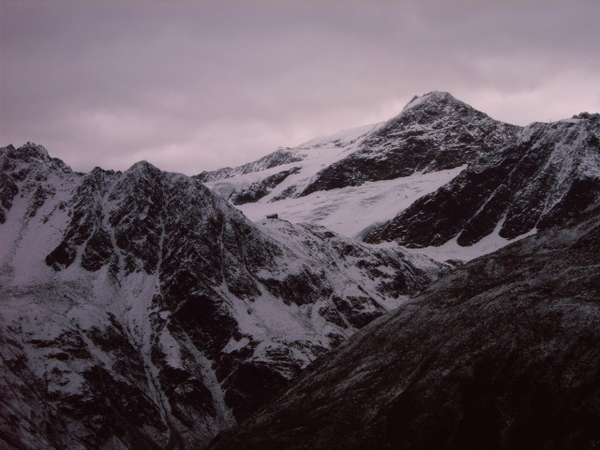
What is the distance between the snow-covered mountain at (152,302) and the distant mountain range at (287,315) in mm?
373

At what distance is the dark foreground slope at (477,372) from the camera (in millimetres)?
32562

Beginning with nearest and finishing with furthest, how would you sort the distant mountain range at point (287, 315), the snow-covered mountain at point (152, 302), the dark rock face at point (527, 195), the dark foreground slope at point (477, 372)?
the dark foreground slope at point (477, 372) → the distant mountain range at point (287, 315) → the snow-covered mountain at point (152, 302) → the dark rock face at point (527, 195)

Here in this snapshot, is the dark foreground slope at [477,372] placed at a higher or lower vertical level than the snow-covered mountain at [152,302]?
lower

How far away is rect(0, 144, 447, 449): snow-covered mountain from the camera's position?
90.2 meters

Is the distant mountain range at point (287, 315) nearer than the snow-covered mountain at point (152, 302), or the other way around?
the distant mountain range at point (287, 315)

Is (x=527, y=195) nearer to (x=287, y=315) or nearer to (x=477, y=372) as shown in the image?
(x=287, y=315)

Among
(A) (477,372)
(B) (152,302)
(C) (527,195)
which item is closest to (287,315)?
(B) (152,302)

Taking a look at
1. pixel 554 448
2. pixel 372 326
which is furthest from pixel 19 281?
pixel 554 448

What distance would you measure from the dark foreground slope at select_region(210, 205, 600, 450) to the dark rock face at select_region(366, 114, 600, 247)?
13291 centimetres

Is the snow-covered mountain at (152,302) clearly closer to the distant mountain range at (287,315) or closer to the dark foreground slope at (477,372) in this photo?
the distant mountain range at (287,315)

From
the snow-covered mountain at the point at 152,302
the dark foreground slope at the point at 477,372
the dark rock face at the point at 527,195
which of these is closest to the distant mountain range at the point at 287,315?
the dark foreground slope at the point at 477,372

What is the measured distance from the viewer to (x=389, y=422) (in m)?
38.0

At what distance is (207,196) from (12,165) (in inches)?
1888

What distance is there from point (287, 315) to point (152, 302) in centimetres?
2742
